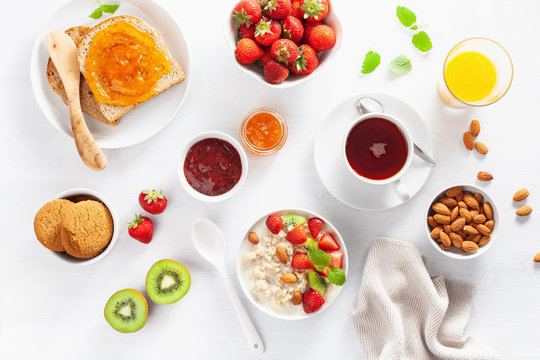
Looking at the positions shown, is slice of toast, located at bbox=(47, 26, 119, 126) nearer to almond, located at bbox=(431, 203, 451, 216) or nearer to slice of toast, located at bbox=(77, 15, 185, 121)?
slice of toast, located at bbox=(77, 15, 185, 121)

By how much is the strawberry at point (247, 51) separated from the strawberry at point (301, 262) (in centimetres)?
78

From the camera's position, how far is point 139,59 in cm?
157

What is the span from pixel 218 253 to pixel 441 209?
36.9 inches

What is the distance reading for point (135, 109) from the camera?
1.68m

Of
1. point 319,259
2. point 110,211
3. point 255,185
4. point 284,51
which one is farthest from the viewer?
point 255,185

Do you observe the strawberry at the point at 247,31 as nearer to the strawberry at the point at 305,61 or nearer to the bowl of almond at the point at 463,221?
the strawberry at the point at 305,61

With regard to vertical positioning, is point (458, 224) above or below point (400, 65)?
below

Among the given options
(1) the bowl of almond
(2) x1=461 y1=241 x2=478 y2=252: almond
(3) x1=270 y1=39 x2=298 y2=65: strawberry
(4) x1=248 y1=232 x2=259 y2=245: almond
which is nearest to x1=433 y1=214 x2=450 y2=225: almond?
(1) the bowl of almond

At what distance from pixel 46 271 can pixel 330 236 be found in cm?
126

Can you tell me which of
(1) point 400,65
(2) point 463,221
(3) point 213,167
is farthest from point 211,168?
(2) point 463,221

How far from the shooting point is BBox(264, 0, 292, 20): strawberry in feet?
4.77

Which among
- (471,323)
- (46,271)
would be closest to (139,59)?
(46,271)

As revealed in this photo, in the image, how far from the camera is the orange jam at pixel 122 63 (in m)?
1.56

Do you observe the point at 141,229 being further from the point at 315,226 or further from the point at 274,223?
the point at 315,226
